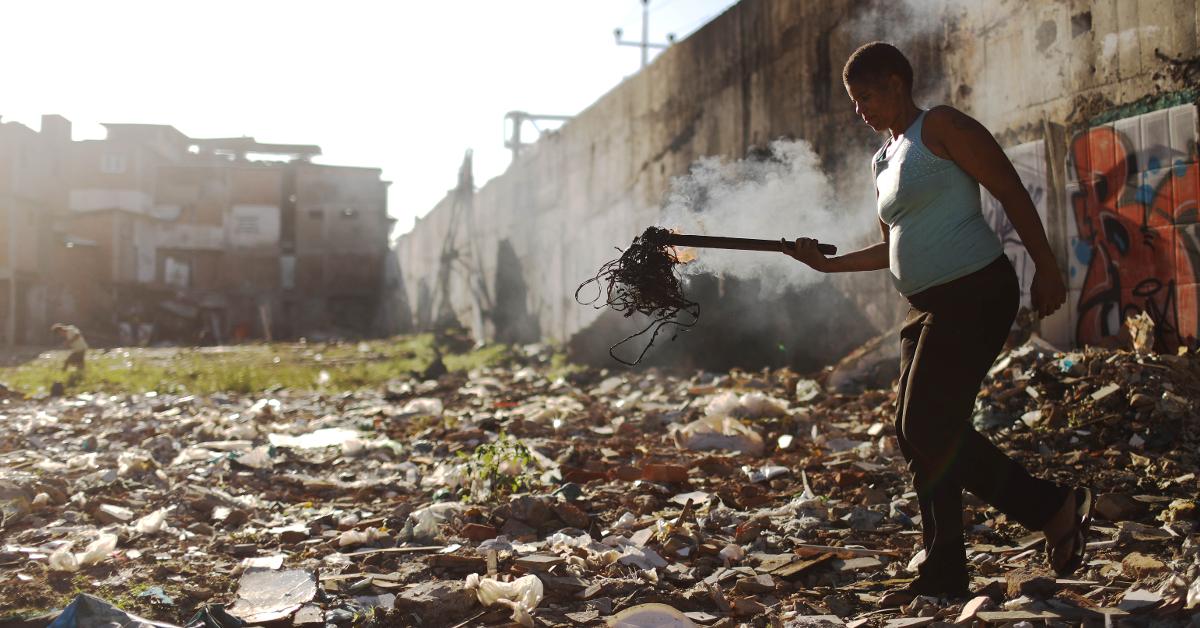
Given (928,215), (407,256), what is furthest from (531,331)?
(407,256)

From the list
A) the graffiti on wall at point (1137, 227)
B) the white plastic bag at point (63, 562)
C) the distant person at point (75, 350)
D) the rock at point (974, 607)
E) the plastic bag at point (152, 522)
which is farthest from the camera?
the distant person at point (75, 350)

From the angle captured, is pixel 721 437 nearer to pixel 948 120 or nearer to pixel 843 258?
pixel 843 258

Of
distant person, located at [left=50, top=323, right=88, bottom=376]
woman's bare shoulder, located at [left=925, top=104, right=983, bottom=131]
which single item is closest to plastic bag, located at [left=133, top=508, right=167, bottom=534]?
woman's bare shoulder, located at [left=925, top=104, right=983, bottom=131]

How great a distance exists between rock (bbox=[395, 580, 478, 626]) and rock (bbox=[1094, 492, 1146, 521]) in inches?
95.9


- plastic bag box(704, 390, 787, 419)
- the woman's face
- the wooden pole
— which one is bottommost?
plastic bag box(704, 390, 787, 419)

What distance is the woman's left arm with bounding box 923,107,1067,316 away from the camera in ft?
7.72

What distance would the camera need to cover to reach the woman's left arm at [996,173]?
235 centimetres

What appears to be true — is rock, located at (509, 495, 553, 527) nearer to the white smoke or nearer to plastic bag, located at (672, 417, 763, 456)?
plastic bag, located at (672, 417, 763, 456)

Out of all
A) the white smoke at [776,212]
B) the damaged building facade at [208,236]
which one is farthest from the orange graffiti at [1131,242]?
the damaged building facade at [208,236]

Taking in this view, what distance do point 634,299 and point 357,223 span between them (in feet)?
105

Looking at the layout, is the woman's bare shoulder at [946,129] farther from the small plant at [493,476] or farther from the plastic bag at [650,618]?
the small plant at [493,476]

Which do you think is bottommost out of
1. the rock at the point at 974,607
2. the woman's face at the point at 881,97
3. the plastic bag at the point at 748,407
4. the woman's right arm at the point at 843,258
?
the rock at the point at 974,607

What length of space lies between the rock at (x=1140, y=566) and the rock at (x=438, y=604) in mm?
2020

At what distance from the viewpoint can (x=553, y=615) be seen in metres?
2.60
